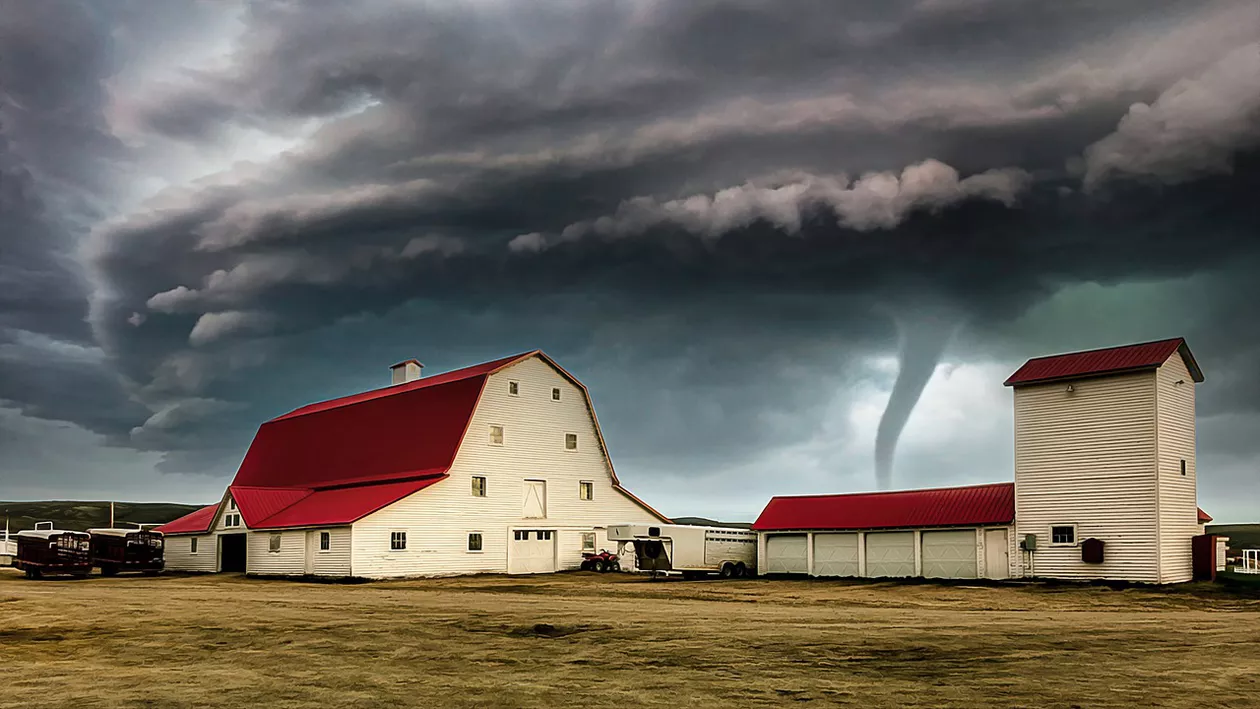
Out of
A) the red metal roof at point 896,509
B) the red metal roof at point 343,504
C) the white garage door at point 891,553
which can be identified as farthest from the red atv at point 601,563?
the white garage door at point 891,553

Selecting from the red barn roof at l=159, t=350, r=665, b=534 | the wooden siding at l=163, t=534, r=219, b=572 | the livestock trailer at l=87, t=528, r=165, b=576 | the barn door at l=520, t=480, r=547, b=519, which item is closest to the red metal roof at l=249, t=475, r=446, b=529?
the red barn roof at l=159, t=350, r=665, b=534

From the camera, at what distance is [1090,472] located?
41.6 metres

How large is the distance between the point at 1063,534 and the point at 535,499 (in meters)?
25.7

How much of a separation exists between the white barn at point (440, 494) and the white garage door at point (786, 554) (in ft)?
32.8

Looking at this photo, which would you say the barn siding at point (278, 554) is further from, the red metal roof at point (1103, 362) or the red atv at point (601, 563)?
the red metal roof at point (1103, 362)

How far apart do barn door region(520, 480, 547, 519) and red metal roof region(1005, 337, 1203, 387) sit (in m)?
23.9

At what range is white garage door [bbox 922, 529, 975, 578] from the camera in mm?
45406

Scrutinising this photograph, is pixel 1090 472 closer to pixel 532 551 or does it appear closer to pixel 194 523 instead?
pixel 532 551

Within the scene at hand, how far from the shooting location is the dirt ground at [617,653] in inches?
591

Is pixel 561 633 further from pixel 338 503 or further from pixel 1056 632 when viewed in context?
pixel 338 503

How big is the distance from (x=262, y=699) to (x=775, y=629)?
11261mm

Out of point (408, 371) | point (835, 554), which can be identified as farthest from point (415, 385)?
point (835, 554)

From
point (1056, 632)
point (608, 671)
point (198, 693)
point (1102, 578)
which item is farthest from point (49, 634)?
point (1102, 578)

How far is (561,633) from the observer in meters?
22.0
